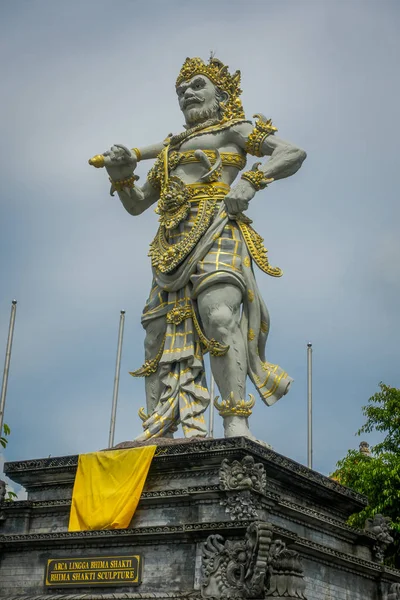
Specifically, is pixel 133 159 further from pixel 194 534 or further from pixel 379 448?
pixel 379 448

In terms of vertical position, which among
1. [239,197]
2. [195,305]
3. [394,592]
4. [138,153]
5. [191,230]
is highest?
[138,153]

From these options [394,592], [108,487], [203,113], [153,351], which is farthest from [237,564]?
[203,113]

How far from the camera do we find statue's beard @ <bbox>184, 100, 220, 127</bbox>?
1325cm

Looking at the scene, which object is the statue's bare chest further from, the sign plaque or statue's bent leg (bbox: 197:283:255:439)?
the sign plaque

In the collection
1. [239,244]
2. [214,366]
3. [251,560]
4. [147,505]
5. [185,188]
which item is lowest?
[251,560]

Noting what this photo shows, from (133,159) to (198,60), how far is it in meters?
1.72

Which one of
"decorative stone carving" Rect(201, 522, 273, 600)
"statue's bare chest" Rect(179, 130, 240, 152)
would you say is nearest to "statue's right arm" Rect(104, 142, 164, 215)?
"statue's bare chest" Rect(179, 130, 240, 152)

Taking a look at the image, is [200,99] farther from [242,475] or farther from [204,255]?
[242,475]

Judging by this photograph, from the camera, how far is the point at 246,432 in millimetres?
11500

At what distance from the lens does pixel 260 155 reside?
42.7 feet

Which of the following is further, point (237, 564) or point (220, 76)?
point (220, 76)

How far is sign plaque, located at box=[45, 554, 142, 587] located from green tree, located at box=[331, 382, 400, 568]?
10.8 metres

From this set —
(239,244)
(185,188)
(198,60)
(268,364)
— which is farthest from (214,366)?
(198,60)

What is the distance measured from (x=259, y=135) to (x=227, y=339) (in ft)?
9.69
